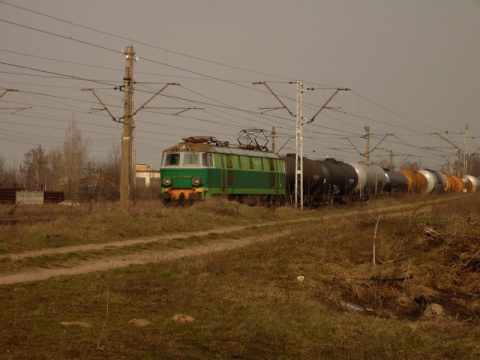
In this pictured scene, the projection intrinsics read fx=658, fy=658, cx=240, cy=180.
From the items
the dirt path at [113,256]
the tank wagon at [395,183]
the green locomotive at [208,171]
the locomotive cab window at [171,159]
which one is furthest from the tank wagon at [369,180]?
the dirt path at [113,256]

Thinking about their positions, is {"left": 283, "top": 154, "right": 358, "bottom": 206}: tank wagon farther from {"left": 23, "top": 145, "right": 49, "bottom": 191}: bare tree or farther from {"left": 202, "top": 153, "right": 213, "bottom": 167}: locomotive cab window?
{"left": 23, "top": 145, "right": 49, "bottom": 191}: bare tree

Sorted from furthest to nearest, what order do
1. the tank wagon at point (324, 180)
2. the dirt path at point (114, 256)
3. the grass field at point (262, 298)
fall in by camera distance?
the tank wagon at point (324, 180)
the dirt path at point (114, 256)
the grass field at point (262, 298)

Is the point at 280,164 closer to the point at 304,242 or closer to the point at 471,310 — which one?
the point at 304,242

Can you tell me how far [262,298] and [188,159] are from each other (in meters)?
19.9

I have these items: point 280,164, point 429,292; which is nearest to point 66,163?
point 280,164

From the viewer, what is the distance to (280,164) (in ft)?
123

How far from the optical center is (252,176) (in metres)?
34.3

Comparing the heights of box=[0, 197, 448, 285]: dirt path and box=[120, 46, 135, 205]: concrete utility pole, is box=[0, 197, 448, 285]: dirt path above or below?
below

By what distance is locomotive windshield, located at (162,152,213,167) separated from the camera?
101 ft

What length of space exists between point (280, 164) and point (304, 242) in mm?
20417

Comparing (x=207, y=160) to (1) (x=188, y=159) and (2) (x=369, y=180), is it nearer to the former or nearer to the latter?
(1) (x=188, y=159)

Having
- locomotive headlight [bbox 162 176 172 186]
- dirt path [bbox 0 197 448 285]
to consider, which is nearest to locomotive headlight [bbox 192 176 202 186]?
locomotive headlight [bbox 162 176 172 186]

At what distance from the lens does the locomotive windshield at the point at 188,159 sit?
30703 millimetres

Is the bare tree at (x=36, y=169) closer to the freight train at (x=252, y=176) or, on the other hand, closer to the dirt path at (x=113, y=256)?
the freight train at (x=252, y=176)
